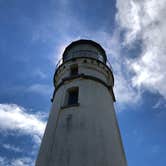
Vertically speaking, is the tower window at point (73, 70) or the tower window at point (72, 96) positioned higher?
the tower window at point (73, 70)

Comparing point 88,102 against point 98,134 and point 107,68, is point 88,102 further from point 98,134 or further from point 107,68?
point 107,68

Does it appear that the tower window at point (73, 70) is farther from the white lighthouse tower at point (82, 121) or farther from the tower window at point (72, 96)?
the tower window at point (72, 96)

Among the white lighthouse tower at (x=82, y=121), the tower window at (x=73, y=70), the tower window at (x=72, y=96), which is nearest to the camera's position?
the white lighthouse tower at (x=82, y=121)

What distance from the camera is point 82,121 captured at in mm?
11336

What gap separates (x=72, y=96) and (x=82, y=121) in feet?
10.3

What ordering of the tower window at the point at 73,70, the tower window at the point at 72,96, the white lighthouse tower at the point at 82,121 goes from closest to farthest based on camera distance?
the white lighthouse tower at the point at 82,121 → the tower window at the point at 72,96 → the tower window at the point at 73,70

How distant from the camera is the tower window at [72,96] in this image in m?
13.4

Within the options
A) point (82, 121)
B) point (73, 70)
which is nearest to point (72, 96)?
point (73, 70)

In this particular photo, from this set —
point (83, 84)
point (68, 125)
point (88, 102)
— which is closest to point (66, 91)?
point (83, 84)

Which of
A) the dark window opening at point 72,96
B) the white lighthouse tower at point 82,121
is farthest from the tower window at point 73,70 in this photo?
the dark window opening at point 72,96

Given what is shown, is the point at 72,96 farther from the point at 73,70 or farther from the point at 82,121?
the point at 82,121

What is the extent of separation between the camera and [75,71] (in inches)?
636

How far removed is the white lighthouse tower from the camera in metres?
9.98

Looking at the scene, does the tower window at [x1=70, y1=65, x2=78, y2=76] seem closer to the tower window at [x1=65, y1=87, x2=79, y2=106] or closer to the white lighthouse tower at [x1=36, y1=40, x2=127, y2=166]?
the white lighthouse tower at [x1=36, y1=40, x2=127, y2=166]
